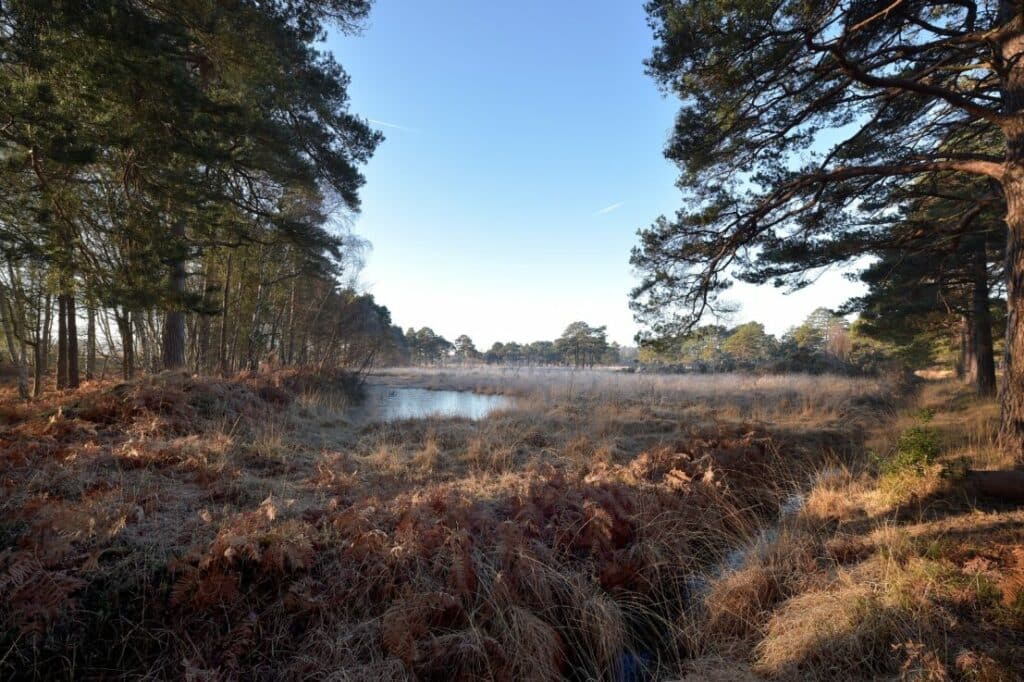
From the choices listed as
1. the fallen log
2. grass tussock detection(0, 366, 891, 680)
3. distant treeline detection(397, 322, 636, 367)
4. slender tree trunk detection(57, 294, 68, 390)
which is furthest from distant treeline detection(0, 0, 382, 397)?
distant treeline detection(397, 322, 636, 367)

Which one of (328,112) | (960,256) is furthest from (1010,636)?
(960,256)

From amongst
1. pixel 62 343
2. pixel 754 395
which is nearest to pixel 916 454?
pixel 754 395

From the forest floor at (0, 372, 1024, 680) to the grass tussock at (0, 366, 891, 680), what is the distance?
0.06ft

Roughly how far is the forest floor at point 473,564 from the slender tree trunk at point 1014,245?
21.5 inches

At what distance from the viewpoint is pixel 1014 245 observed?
4.54 metres

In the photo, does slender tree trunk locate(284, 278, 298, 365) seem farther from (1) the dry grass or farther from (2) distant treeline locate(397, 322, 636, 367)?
(2) distant treeline locate(397, 322, 636, 367)

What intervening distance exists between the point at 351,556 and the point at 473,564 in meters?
0.89

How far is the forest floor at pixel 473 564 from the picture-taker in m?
2.34

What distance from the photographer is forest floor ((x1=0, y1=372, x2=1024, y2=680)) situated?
2.34m

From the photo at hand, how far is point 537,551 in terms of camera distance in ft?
11.7

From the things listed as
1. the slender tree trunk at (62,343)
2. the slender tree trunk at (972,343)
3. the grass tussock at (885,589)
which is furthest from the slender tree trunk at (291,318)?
the slender tree trunk at (972,343)

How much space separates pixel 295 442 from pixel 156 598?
429 centimetres

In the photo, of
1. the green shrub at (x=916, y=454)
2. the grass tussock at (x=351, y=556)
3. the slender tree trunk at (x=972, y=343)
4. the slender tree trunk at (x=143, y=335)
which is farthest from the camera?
the slender tree trunk at (x=143, y=335)

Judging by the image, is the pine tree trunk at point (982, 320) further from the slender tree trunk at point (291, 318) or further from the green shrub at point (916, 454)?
the slender tree trunk at point (291, 318)
